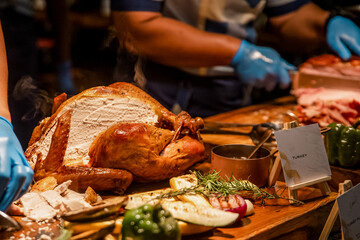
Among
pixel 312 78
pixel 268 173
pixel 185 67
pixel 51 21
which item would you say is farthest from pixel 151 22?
pixel 51 21

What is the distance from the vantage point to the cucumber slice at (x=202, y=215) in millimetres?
1284

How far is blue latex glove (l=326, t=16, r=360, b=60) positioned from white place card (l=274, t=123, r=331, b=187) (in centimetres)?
202

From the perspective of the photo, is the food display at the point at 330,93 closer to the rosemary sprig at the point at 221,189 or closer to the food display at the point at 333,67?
the food display at the point at 333,67

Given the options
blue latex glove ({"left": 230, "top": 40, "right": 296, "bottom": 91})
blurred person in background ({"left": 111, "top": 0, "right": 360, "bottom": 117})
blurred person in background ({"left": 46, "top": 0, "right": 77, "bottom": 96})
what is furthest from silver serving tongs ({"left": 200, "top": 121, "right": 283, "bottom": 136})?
blurred person in background ({"left": 46, "top": 0, "right": 77, "bottom": 96})

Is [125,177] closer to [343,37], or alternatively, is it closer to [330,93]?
[330,93]

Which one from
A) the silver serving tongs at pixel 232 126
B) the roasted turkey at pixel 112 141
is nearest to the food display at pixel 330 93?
the silver serving tongs at pixel 232 126

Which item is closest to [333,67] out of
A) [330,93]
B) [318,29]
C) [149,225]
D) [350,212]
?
[330,93]

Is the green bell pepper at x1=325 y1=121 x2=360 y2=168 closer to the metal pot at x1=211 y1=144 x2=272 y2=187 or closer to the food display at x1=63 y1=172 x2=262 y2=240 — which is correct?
the metal pot at x1=211 y1=144 x2=272 y2=187

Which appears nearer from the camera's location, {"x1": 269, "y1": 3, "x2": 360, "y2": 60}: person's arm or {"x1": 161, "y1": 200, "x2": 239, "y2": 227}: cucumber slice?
{"x1": 161, "y1": 200, "x2": 239, "y2": 227}: cucumber slice

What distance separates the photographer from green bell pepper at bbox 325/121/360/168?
7.13ft

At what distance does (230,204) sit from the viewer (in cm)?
143

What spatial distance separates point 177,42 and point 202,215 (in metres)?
2.15

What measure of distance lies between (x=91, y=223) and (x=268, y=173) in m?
0.90

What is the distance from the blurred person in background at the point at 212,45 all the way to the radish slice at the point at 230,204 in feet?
5.54
